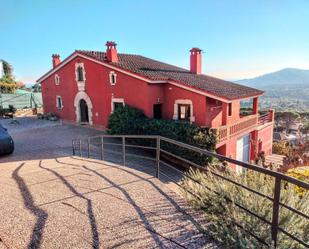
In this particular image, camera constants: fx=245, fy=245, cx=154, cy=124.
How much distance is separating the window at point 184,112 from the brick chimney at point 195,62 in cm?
615

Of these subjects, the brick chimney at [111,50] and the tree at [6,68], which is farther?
the tree at [6,68]

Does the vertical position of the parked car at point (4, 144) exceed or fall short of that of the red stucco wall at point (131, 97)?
it falls short

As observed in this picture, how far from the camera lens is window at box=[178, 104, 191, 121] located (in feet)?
48.6

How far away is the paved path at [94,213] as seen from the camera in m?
3.03

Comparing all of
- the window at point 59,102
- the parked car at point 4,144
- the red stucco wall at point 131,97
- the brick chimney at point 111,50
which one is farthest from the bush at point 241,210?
the window at point 59,102

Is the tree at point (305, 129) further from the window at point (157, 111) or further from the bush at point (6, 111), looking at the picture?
the bush at point (6, 111)

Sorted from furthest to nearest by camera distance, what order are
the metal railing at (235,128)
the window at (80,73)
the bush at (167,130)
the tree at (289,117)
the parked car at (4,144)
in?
the tree at (289,117)
the window at (80,73)
the metal railing at (235,128)
the bush at (167,130)
the parked car at (4,144)

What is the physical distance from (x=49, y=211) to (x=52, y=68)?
20011mm

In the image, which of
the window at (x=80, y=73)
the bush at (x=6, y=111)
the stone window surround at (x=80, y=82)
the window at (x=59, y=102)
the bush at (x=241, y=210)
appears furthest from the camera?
the bush at (x=6, y=111)

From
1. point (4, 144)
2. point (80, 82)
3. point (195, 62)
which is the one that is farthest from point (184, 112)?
point (4, 144)

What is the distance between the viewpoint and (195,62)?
1994 centimetres

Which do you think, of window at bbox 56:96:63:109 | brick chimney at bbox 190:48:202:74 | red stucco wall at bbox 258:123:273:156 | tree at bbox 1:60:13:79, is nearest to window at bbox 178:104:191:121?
brick chimney at bbox 190:48:202:74

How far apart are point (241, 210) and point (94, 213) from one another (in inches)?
83.9

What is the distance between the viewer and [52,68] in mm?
21391
